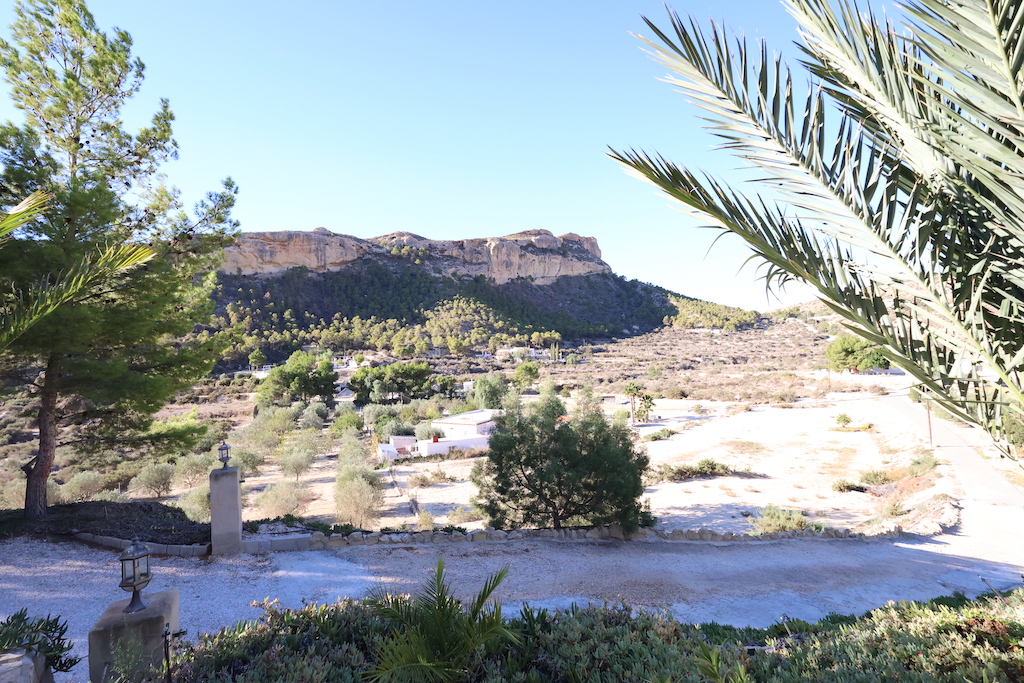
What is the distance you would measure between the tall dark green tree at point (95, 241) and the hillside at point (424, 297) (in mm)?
34558

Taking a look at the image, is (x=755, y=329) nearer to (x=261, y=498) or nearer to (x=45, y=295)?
Result: (x=261, y=498)

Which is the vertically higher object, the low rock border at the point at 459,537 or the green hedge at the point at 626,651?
the green hedge at the point at 626,651

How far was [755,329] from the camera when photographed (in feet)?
222

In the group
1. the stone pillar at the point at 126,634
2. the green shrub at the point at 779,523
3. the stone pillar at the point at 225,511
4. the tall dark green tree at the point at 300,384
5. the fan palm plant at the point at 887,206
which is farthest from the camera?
the tall dark green tree at the point at 300,384

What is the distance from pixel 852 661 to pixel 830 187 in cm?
332

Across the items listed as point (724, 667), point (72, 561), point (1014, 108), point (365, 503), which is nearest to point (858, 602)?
point (724, 667)

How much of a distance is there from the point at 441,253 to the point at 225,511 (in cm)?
6829

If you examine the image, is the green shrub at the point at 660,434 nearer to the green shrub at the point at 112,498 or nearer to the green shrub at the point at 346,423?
the green shrub at the point at 346,423

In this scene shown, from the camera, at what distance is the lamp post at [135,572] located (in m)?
3.91

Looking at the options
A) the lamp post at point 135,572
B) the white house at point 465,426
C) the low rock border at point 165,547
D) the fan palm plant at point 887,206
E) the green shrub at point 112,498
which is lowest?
the white house at point 465,426

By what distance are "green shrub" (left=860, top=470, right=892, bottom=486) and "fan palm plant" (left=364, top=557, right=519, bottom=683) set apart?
16088 mm

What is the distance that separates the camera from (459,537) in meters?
8.16

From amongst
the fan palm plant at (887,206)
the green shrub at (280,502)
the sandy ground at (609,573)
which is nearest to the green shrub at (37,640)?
the sandy ground at (609,573)

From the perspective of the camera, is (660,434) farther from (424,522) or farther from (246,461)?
(246,461)
